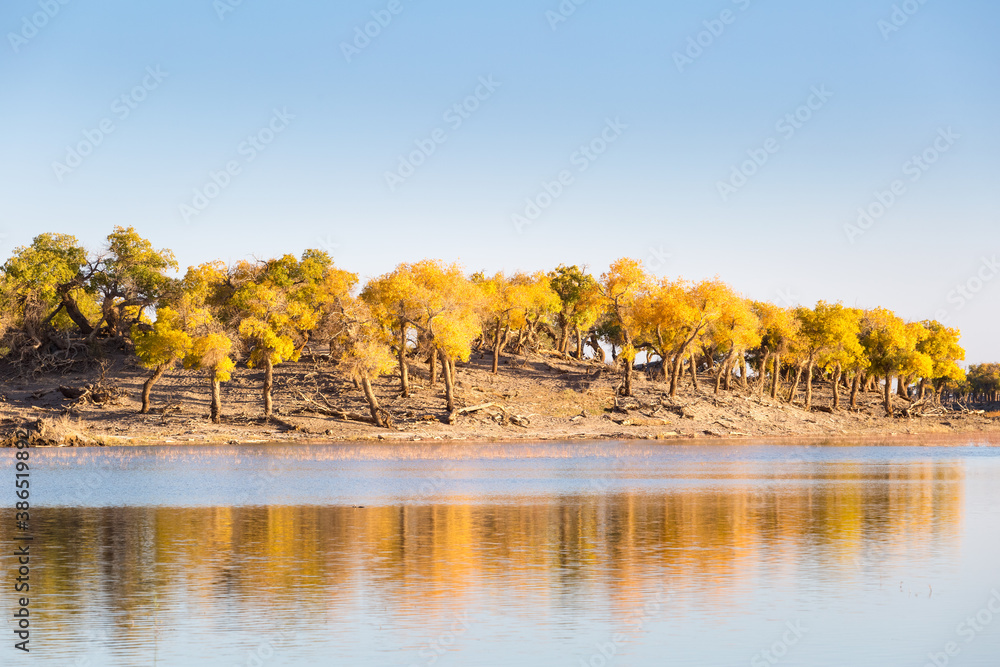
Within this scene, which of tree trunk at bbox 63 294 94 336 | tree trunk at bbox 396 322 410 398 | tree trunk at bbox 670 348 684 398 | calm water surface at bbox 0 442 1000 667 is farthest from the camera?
tree trunk at bbox 670 348 684 398

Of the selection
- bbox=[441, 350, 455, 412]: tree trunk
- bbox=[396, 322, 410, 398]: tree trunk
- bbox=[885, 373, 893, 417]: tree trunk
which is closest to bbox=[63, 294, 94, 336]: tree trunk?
bbox=[396, 322, 410, 398]: tree trunk

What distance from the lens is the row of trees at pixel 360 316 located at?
7269cm

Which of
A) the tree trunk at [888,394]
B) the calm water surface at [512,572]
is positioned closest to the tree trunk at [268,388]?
the calm water surface at [512,572]

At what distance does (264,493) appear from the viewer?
128 ft

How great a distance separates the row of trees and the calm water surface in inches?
1155

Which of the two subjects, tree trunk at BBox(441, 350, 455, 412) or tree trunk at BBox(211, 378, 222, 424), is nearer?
tree trunk at BBox(211, 378, 222, 424)

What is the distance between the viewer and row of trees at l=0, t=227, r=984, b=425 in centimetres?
7269

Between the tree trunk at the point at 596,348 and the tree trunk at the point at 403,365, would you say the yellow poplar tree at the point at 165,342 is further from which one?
the tree trunk at the point at 596,348

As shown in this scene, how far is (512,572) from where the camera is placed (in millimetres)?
21078

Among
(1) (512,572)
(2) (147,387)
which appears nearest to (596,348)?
(2) (147,387)

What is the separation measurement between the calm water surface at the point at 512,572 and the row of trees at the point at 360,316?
96.3 ft

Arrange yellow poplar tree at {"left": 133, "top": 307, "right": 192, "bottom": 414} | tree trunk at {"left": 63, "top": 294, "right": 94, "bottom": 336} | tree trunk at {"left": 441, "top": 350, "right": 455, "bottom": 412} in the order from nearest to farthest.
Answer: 1. yellow poplar tree at {"left": 133, "top": 307, "right": 192, "bottom": 414}
2. tree trunk at {"left": 441, "top": 350, "right": 455, "bottom": 412}
3. tree trunk at {"left": 63, "top": 294, "right": 94, "bottom": 336}

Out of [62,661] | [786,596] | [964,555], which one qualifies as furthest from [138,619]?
[964,555]

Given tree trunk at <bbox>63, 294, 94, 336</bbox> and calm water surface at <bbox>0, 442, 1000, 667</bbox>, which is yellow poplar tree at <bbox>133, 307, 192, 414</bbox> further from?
calm water surface at <bbox>0, 442, 1000, 667</bbox>
